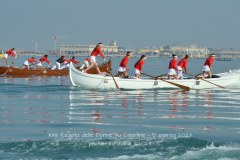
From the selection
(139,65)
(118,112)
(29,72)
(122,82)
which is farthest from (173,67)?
(29,72)

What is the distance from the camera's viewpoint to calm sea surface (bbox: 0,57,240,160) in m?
14.9

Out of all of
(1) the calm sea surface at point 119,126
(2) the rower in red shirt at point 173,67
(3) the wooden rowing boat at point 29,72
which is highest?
(2) the rower in red shirt at point 173,67

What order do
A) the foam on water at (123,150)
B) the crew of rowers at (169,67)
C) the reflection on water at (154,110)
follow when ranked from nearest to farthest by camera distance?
the foam on water at (123,150)
the reflection on water at (154,110)
the crew of rowers at (169,67)

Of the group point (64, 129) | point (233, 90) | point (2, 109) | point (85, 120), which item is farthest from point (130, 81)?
point (64, 129)

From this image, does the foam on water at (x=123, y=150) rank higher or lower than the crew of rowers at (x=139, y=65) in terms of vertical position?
lower

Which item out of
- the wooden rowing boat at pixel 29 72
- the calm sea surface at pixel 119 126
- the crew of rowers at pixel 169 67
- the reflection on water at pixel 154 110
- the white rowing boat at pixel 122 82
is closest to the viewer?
the calm sea surface at pixel 119 126

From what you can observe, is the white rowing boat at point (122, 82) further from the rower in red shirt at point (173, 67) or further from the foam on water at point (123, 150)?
the foam on water at point (123, 150)

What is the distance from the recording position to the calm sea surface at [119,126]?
48.8 ft

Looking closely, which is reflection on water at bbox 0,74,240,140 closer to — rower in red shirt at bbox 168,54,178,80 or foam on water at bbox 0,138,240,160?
foam on water at bbox 0,138,240,160

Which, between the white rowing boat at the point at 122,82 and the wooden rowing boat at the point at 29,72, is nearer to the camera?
the white rowing boat at the point at 122,82

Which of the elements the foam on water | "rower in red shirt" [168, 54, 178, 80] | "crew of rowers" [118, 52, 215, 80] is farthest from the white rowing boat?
the foam on water

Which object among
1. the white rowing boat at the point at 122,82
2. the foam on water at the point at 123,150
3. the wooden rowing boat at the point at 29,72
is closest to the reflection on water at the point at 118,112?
the white rowing boat at the point at 122,82

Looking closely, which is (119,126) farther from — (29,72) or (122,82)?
(29,72)

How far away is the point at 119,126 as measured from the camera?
19.5 meters
